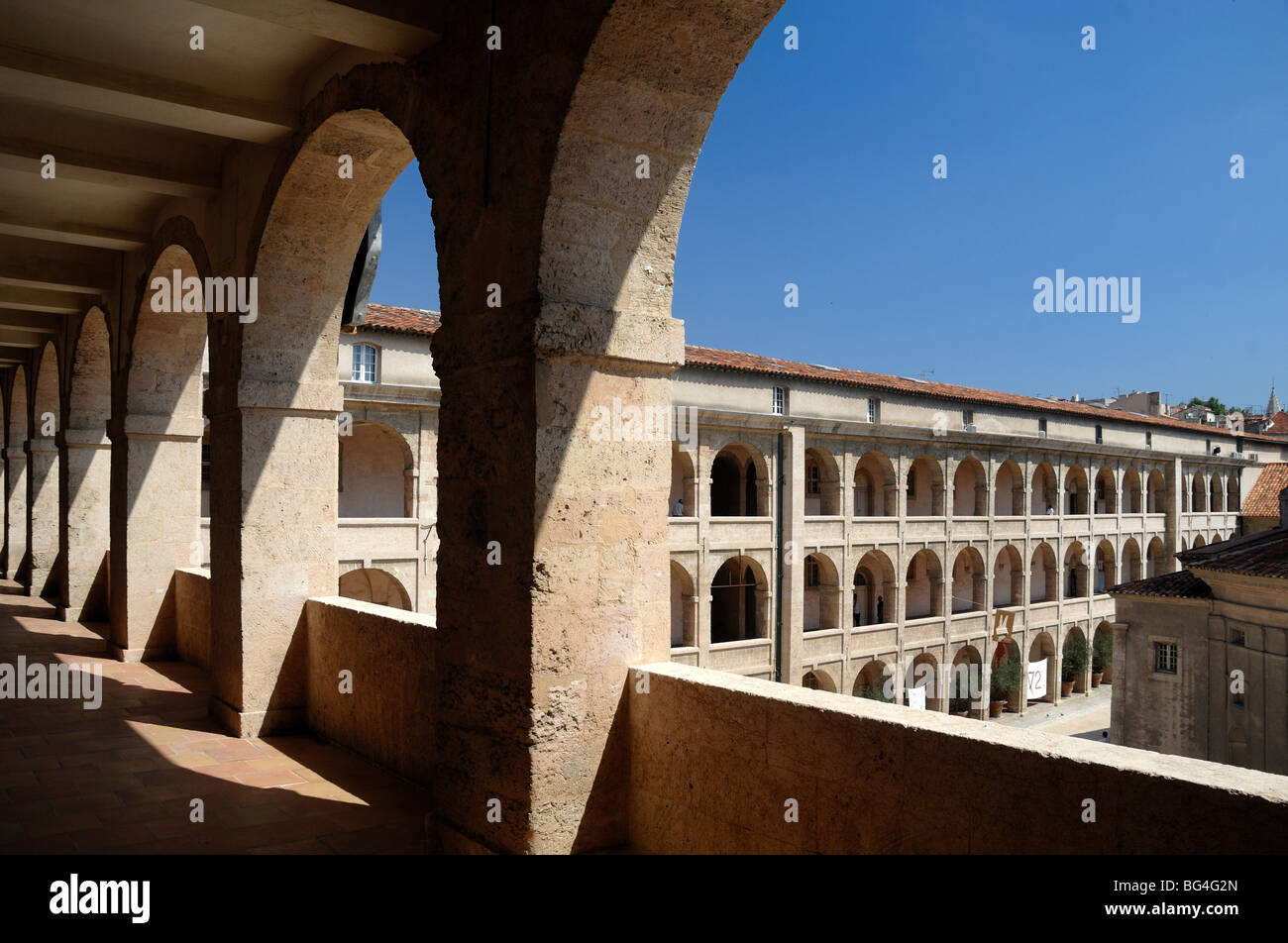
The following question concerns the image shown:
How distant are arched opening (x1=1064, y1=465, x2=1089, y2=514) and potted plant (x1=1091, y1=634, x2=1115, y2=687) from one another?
5.12 m

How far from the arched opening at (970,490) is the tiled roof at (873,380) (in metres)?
2.37

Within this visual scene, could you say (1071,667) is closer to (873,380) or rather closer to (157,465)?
(873,380)

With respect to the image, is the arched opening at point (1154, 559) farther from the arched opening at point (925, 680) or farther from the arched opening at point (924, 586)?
the arched opening at point (925, 680)

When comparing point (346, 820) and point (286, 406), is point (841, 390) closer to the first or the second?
point (286, 406)

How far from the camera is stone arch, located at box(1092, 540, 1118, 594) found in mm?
36219

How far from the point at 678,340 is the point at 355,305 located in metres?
4.14

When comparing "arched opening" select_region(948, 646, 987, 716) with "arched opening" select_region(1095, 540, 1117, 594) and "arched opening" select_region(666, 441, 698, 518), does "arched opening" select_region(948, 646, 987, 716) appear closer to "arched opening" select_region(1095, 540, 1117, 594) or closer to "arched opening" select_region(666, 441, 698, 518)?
"arched opening" select_region(1095, 540, 1117, 594)

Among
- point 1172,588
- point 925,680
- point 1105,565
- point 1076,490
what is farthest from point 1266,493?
point 1172,588

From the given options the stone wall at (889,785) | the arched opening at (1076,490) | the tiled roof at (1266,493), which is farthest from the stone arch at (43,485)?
the tiled roof at (1266,493)

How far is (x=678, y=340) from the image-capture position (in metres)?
4.02

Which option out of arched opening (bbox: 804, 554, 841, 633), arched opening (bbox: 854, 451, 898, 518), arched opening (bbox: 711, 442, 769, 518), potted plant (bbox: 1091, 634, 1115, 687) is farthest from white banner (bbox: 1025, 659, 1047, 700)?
arched opening (bbox: 711, 442, 769, 518)

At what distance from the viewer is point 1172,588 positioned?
19641 mm

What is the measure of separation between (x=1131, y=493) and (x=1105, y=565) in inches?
155
